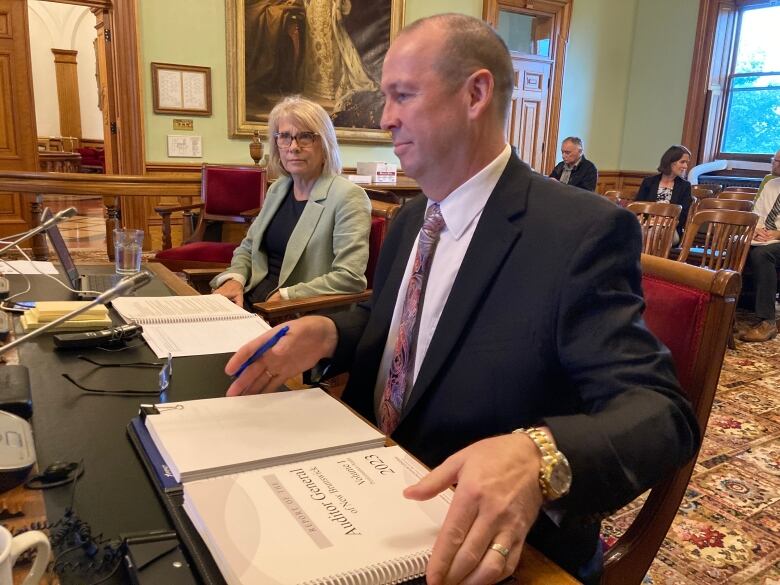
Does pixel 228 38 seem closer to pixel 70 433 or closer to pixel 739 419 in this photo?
pixel 739 419

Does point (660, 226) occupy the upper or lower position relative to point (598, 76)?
lower

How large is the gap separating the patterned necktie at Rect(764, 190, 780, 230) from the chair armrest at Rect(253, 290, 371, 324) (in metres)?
4.38

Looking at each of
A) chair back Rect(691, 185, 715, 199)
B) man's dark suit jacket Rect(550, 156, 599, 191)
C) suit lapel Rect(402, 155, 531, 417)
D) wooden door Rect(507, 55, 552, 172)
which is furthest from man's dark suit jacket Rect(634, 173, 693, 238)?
suit lapel Rect(402, 155, 531, 417)

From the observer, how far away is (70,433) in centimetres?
82

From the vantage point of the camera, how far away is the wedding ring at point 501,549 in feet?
1.87

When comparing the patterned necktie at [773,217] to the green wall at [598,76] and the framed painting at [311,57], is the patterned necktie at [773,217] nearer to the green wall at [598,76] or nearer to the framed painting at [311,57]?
the green wall at [598,76]

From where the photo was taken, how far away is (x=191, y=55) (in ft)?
17.8

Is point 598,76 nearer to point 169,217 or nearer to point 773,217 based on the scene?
point 773,217

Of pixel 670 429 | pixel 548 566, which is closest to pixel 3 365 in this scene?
pixel 548 566

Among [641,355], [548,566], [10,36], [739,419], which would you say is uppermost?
[10,36]

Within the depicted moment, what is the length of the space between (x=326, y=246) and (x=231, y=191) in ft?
6.78

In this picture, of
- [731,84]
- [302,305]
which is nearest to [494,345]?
[302,305]

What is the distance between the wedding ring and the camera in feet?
1.87

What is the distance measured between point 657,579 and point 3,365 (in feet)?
5.64
